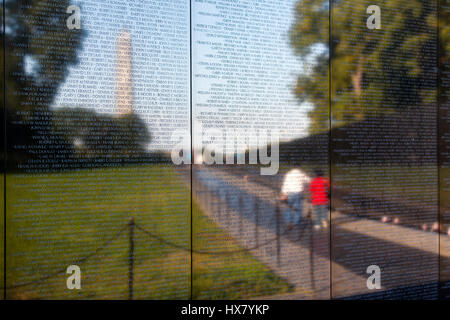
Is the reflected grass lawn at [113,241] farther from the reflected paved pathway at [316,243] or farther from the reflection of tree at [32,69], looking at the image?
the reflection of tree at [32,69]

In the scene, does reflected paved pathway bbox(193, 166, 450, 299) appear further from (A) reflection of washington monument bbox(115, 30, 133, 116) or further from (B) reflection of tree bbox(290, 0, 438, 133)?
(B) reflection of tree bbox(290, 0, 438, 133)

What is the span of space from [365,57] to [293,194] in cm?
248

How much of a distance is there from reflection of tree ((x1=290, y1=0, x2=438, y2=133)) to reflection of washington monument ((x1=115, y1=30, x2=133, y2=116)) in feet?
7.86

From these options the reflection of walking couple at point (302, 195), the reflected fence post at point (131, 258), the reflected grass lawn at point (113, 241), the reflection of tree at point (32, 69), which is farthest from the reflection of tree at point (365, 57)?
the reflection of tree at point (32, 69)

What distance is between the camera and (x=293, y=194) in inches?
203

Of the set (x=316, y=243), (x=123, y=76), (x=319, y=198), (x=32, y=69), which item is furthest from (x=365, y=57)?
(x=32, y=69)

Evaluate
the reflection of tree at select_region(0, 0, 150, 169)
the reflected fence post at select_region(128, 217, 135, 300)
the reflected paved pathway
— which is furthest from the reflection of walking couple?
the reflection of tree at select_region(0, 0, 150, 169)

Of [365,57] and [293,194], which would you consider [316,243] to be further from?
[365,57]

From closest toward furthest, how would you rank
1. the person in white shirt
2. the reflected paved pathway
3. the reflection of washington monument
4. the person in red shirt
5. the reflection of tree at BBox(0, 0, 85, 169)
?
the reflection of tree at BBox(0, 0, 85, 169)
the reflection of washington monument
the reflected paved pathway
the person in white shirt
the person in red shirt

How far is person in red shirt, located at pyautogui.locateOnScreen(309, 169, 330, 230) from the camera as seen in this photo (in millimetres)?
5262

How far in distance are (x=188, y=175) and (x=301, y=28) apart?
2791 mm

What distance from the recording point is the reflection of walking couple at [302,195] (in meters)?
5.14

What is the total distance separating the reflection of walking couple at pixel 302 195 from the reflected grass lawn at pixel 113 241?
91cm
